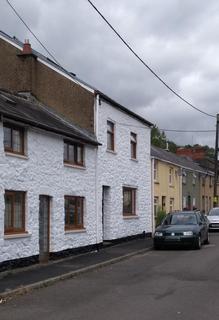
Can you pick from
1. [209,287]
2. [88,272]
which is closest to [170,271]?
[88,272]

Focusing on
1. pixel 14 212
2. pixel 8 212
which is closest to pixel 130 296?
pixel 8 212

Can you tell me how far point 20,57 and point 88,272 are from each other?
10.6 metres

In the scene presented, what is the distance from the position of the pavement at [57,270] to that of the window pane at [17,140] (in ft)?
11.1

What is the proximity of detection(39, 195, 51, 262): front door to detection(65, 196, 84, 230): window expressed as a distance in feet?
4.53

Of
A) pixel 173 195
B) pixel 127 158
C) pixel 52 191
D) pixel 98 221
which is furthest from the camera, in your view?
pixel 173 195

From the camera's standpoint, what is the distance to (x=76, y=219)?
813 inches

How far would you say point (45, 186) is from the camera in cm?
1803

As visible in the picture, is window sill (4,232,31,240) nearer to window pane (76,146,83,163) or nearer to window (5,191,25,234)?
window (5,191,25,234)

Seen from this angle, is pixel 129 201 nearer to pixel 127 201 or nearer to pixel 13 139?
pixel 127 201

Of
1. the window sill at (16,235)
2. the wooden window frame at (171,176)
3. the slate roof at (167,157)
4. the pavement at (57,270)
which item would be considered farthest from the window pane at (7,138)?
the wooden window frame at (171,176)

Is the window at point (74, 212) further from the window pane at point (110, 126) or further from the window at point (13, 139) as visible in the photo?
the window pane at point (110, 126)

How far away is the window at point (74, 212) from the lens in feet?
65.3

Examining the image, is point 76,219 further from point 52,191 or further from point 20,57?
point 20,57

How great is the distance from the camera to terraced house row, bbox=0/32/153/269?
16.5 meters
